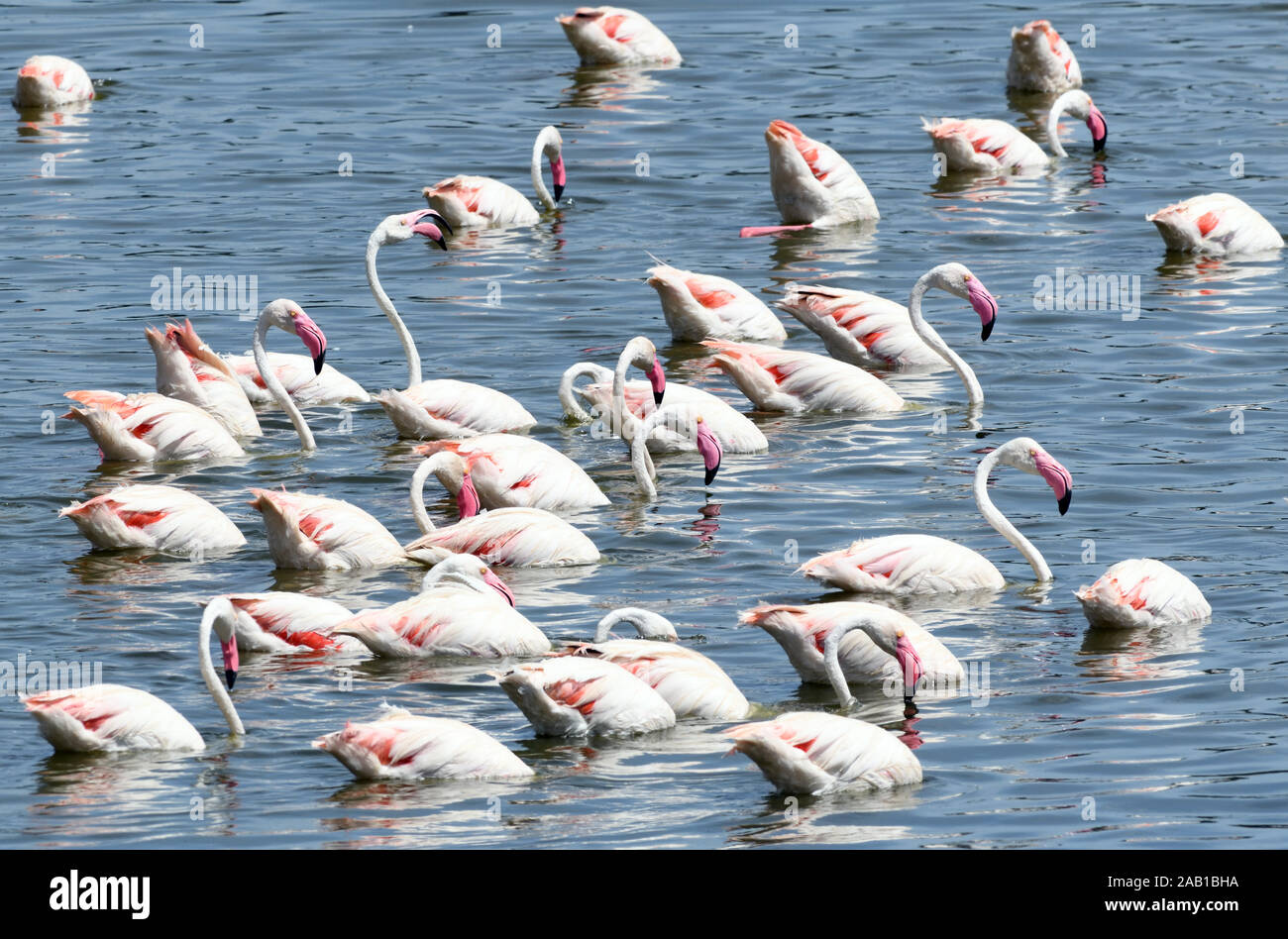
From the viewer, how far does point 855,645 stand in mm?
11188

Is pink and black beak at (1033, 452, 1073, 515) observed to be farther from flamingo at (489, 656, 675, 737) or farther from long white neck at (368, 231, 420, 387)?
long white neck at (368, 231, 420, 387)

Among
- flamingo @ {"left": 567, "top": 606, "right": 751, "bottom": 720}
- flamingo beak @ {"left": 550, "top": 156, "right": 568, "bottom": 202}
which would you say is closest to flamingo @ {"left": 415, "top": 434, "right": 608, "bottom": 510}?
flamingo @ {"left": 567, "top": 606, "right": 751, "bottom": 720}

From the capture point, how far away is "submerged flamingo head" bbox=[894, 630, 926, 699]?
10.6 metres

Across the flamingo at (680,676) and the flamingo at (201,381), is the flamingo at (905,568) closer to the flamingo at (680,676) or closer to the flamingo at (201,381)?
the flamingo at (680,676)

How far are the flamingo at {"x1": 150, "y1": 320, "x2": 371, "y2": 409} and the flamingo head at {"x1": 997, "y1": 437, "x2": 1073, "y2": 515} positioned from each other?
4.66 metres

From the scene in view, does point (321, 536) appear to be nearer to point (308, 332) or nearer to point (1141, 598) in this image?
point (308, 332)

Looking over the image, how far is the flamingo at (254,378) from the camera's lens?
15.2 metres

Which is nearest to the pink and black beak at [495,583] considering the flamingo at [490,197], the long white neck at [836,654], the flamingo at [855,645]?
the flamingo at [855,645]

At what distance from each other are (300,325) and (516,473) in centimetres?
181

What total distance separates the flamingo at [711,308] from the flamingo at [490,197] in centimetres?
350

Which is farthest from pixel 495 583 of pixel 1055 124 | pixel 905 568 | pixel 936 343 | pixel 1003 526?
pixel 1055 124

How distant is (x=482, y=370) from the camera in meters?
16.7

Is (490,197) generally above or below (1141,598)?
above

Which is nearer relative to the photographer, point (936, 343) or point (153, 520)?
point (153, 520)
